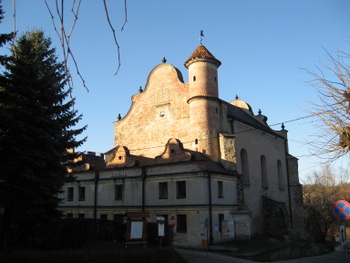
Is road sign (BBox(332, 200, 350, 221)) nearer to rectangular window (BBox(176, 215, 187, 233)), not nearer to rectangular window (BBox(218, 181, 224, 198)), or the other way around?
rectangular window (BBox(176, 215, 187, 233))

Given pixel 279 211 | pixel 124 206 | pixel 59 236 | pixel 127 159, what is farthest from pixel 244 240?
pixel 59 236

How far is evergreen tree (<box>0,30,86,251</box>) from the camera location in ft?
49.0

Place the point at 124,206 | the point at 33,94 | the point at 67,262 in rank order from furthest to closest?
the point at 124,206, the point at 33,94, the point at 67,262

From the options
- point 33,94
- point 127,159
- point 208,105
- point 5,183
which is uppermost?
point 208,105

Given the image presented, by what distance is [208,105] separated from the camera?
2778 cm

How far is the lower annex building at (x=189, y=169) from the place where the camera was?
79.6ft

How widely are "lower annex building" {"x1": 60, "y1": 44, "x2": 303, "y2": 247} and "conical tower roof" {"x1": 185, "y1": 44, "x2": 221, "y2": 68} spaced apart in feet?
0.30

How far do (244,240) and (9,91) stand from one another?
18.6m

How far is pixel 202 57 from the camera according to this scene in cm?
2878

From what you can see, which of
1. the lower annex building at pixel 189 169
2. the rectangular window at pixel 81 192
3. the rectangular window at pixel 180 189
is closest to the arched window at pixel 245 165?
the lower annex building at pixel 189 169

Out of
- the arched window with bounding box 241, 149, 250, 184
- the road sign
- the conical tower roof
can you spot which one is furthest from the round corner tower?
the road sign

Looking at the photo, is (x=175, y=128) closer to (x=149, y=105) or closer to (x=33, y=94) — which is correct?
(x=149, y=105)

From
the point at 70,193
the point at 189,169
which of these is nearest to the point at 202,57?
the point at 189,169

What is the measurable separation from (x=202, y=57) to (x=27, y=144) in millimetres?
17693
